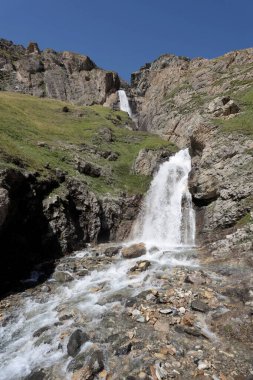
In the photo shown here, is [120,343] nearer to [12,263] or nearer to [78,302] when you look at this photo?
[78,302]

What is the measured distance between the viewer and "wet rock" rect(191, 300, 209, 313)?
46.9ft

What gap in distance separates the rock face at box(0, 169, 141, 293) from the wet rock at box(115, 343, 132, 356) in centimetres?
909

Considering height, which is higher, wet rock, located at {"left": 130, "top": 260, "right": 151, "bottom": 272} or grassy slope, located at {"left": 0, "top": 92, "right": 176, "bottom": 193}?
grassy slope, located at {"left": 0, "top": 92, "right": 176, "bottom": 193}

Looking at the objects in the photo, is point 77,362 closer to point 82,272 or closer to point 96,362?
point 96,362

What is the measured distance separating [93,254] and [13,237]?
20.8 feet

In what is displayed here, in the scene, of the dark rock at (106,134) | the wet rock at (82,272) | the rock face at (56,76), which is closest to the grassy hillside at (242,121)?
the dark rock at (106,134)

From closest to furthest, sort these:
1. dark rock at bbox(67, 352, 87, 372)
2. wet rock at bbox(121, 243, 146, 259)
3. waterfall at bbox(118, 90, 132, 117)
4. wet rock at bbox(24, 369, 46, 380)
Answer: wet rock at bbox(24, 369, 46, 380)
dark rock at bbox(67, 352, 87, 372)
wet rock at bbox(121, 243, 146, 259)
waterfall at bbox(118, 90, 132, 117)

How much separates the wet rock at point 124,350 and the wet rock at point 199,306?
3683mm

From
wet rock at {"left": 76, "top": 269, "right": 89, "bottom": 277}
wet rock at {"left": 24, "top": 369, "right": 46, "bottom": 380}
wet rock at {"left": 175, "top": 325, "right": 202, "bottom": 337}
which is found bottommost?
wet rock at {"left": 24, "top": 369, "right": 46, "bottom": 380}

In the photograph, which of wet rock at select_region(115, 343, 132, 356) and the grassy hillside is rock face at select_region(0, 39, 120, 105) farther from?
wet rock at select_region(115, 343, 132, 356)

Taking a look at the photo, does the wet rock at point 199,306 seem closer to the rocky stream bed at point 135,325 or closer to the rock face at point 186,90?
the rocky stream bed at point 135,325

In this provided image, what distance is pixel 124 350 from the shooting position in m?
12.2

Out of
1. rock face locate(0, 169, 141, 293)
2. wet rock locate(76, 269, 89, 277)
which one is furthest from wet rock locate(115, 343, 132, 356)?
wet rock locate(76, 269, 89, 277)

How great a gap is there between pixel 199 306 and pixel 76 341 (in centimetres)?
565
